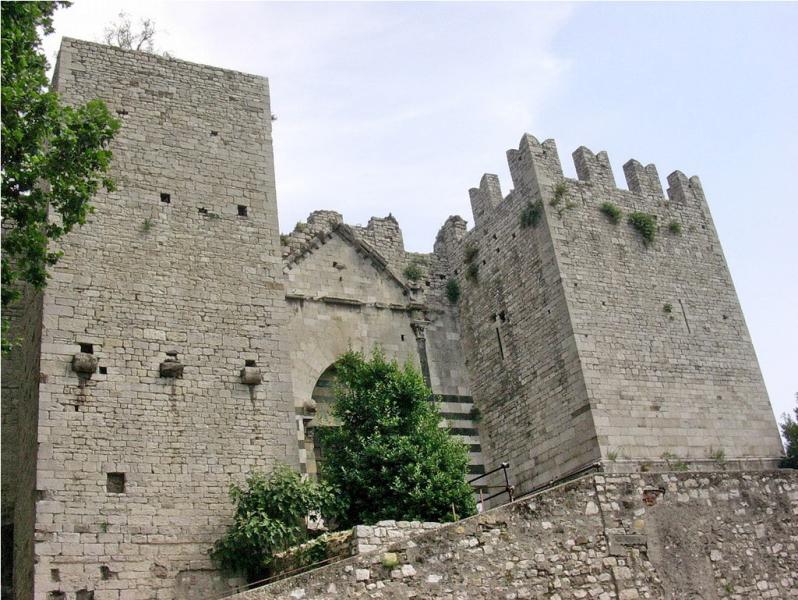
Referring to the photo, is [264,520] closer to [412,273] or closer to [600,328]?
[600,328]

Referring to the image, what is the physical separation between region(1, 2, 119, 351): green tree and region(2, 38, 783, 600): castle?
2162mm

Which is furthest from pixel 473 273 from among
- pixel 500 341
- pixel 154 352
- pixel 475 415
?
pixel 154 352

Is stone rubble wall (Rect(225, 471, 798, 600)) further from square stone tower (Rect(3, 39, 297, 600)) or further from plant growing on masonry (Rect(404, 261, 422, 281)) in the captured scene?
plant growing on masonry (Rect(404, 261, 422, 281))

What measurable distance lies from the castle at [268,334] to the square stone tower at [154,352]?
0.03m

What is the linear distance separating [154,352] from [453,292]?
26.9ft

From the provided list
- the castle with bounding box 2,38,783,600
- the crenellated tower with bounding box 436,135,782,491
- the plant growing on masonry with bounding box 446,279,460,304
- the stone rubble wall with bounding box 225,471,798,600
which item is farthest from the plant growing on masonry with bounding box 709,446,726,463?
the plant growing on masonry with bounding box 446,279,460,304

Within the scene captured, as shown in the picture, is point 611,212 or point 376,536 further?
point 611,212

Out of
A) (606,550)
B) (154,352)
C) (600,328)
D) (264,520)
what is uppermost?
(600,328)

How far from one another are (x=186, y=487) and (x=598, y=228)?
9.74 metres

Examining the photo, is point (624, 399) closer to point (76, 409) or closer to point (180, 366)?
point (180, 366)

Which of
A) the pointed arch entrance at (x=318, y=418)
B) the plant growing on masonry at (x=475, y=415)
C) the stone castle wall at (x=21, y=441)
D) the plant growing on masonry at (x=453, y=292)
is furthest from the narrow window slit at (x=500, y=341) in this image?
the stone castle wall at (x=21, y=441)

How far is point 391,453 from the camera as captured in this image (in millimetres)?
14383

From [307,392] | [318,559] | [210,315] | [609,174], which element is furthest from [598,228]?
[318,559]

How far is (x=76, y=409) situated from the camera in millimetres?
12898
